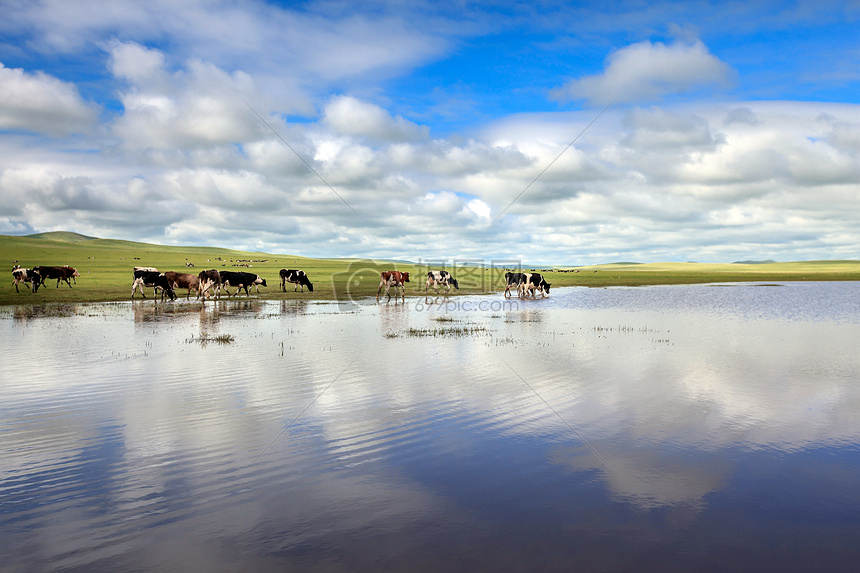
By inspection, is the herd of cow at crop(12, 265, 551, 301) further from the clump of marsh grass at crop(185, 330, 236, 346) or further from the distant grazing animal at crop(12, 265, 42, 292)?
the clump of marsh grass at crop(185, 330, 236, 346)

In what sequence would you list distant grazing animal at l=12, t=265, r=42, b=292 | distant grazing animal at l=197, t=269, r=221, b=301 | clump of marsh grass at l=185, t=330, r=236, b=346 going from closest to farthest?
clump of marsh grass at l=185, t=330, r=236, b=346, distant grazing animal at l=197, t=269, r=221, b=301, distant grazing animal at l=12, t=265, r=42, b=292

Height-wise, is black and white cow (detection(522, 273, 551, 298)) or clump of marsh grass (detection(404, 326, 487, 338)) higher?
black and white cow (detection(522, 273, 551, 298))

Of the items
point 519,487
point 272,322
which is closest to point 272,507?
point 519,487

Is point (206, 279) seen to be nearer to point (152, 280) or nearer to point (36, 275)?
point (152, 280)

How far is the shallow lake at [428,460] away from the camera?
17.0ft

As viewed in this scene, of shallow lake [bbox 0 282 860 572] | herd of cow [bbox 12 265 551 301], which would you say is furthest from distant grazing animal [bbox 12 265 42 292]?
shallow lake [bbox 0 282 860 572]

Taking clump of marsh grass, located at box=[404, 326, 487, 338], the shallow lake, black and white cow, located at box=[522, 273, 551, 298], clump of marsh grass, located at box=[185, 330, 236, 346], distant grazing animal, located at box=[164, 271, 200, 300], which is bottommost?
the shallow lake

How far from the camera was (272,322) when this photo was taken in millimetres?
25359

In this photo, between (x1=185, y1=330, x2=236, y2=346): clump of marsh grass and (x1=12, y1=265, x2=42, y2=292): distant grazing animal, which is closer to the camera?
(x1=185, y1=330, x2=236, y2=346): clump of marsh grass

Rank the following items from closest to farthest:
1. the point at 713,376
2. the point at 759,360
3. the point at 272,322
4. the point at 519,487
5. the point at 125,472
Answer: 1. the point at 519,487
2. the point at 125,472
3. the point at 713,376
4. the point at 759,360
5. the point at 272,322

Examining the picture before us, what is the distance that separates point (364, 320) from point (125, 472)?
782 inches

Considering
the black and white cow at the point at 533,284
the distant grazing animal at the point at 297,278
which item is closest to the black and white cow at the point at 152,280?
the distant grazing animal at the point at 297,278

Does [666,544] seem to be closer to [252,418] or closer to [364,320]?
[252,418]

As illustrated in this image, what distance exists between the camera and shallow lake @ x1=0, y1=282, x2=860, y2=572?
5.17 m
